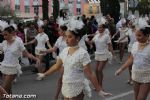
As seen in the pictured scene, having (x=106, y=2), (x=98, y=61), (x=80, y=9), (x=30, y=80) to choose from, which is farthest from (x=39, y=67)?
(x=80, y=9)

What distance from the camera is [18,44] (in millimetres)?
9289

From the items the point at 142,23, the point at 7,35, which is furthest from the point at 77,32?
the point at 7,35

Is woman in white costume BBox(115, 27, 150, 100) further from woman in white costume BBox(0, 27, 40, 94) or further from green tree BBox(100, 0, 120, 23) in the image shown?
green tree BBox(100, 0, 120, 23)

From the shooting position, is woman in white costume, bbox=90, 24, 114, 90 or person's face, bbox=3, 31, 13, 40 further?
woman in white costume, bbox=90, 24, 114, 90

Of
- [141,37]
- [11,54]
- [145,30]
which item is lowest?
[11,54]

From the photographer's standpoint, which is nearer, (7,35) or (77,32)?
(77,32)

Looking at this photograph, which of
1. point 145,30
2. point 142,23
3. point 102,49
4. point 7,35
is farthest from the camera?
point 102,49

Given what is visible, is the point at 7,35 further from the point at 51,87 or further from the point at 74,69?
the point at 51,87

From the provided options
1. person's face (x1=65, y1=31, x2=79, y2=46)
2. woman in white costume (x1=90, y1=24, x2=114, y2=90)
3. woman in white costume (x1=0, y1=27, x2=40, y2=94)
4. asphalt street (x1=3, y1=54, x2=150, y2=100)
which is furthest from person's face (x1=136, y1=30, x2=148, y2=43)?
woman in white costume (x1=90, y1=24, x2=114, y2=90)

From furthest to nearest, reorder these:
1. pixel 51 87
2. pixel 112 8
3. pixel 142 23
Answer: pixel 112 8
pixel 51 87
pixel 142 23

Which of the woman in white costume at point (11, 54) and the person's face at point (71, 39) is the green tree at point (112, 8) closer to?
the woman in white costume at point (11, 54)

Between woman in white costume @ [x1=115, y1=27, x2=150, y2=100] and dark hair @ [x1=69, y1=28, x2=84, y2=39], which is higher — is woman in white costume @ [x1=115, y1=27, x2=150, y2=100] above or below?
below

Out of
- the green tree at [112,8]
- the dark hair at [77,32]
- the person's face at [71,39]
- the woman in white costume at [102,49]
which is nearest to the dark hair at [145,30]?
the dark hair at [77,32]

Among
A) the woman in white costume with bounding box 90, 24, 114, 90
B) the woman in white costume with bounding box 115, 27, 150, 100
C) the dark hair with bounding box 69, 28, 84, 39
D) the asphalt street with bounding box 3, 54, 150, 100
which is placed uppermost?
the dark hair with bounding box 69, 28, 84, 39
